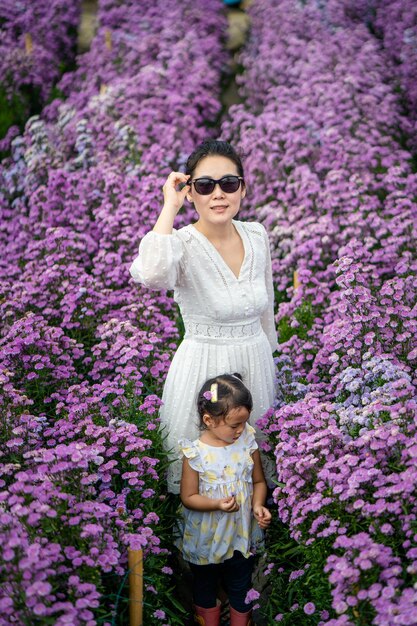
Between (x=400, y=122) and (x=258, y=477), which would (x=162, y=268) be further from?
(x=400, y=122)

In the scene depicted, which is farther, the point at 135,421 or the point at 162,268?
the point at 135,421

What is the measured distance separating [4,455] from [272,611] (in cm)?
134

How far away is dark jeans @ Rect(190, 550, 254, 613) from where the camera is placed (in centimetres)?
308

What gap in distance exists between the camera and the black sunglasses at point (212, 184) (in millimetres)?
3121

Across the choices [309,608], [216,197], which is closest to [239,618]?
[309,608]

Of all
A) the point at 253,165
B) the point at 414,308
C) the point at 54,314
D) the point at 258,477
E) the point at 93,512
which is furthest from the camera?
the point at 253,165

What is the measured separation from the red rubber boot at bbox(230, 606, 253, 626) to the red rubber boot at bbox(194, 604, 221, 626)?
7 cm

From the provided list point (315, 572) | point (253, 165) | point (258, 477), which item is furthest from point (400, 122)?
point (315, 572)

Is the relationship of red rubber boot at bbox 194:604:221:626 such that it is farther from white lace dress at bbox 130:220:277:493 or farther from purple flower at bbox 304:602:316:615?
purple flower at bbox 304:602:316:615

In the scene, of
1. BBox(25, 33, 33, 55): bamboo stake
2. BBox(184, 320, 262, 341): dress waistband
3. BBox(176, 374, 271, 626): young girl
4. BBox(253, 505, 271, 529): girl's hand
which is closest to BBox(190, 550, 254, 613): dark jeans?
BBox(176, 374, 271, 626): young girl

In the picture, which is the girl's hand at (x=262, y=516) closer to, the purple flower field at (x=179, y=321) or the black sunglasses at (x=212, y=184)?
the purple flower field at (x=179, y=321)

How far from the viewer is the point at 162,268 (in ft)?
9.69

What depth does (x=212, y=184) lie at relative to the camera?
3123 millimetres

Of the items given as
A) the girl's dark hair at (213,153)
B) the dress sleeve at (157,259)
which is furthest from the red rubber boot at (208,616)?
the girl's dark hair at (213,153)
